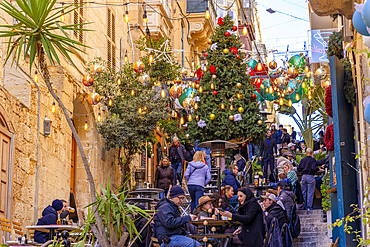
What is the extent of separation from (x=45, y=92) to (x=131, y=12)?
9.79 m

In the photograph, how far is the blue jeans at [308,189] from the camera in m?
17.1

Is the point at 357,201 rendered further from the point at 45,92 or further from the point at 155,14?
the point at 155,14

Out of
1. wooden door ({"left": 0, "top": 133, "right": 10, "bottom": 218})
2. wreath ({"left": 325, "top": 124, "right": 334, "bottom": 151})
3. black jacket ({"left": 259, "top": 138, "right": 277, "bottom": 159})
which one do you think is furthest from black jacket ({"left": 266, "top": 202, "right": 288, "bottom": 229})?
black jacket ({"left": 259, "top": 138, "right": 277, "bottom": 159})

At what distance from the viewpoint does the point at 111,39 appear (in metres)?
21.7

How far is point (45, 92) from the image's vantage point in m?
15.3

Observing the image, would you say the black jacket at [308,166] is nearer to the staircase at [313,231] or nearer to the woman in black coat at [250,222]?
the staircase at [313,231]

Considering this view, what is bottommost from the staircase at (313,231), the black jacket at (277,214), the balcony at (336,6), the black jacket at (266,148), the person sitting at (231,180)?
the staircase at (313,231)

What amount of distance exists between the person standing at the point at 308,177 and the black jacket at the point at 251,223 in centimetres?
692

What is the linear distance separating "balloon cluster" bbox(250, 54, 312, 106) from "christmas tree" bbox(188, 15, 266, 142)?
430 mm

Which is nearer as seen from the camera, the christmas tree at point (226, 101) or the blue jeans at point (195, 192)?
the blue jeans at point (195, 192)

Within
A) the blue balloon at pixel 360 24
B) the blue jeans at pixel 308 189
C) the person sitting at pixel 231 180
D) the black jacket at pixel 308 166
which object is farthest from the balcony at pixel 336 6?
the blue jeans at pixel 308 189

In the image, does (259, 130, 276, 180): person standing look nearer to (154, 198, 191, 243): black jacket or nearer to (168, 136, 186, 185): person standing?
(168, 136, 186, 185): person standing

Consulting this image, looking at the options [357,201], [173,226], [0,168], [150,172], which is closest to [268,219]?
[357,201]

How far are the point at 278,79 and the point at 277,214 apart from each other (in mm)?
5136
